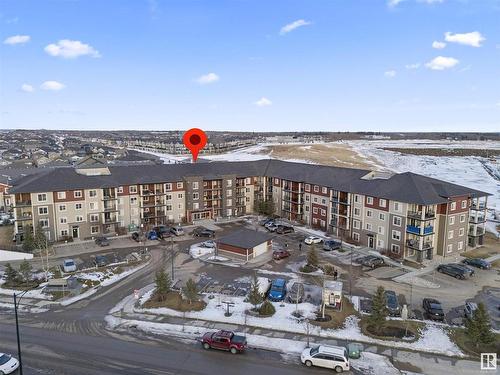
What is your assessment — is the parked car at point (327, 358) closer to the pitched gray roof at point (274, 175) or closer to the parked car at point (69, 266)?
the pitched gray roof at point (274, 175)

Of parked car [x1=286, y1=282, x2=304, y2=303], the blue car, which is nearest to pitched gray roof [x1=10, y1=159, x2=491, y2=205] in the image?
parked car [x1=286, y1=282, x2=304, y2=303]

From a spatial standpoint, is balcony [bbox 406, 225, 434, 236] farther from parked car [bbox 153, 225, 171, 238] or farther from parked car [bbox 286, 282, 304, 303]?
parked car [bbox 153, 225, 171, 238]

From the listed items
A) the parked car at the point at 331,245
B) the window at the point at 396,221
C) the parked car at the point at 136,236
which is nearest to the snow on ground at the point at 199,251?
the parked car at the point at 136,236

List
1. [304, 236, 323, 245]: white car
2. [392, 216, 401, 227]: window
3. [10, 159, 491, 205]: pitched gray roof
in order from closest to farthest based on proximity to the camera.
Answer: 1. [392, 216, 401, 227]: window
2. [10, 159, 491, 205]: pitched gray roof
3. [304, 236, 323, 245]: white car

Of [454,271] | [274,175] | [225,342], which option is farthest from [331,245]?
[225,342]

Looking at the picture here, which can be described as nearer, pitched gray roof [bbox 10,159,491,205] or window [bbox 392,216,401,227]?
window [bbox 392,216,401,227]

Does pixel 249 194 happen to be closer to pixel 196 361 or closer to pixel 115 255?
pixel 115 255
